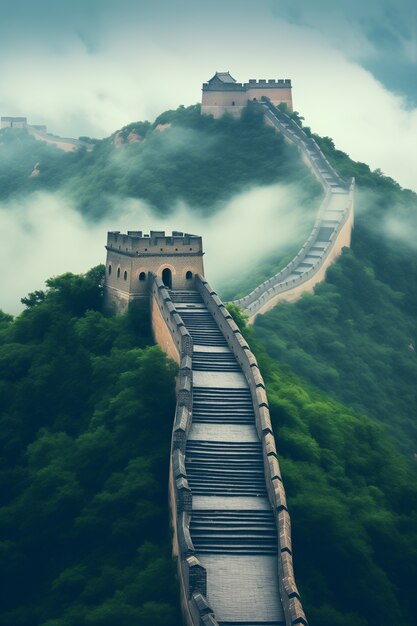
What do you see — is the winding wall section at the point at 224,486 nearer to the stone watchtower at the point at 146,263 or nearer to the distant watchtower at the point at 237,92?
the stone watchtower at the point at 146,263

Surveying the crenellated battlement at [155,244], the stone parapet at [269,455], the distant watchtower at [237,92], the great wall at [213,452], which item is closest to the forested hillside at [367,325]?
the distant watchtower at [237,92]

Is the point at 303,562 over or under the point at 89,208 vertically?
under

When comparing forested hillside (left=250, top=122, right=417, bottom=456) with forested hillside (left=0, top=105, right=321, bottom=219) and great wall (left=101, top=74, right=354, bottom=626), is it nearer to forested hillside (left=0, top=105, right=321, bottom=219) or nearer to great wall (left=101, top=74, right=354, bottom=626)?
forested hillside (left=0, top=105, right=321, bottom=219)

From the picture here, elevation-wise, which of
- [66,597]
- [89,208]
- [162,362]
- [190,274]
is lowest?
[66,597]

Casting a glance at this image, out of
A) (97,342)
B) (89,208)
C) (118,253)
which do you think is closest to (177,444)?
(97,342)

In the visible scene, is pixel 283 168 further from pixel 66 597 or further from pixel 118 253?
pixel 66 597

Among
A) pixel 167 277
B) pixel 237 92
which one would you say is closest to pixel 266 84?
pixel 237 92

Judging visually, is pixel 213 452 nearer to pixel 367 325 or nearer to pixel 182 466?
pixel 182 466
